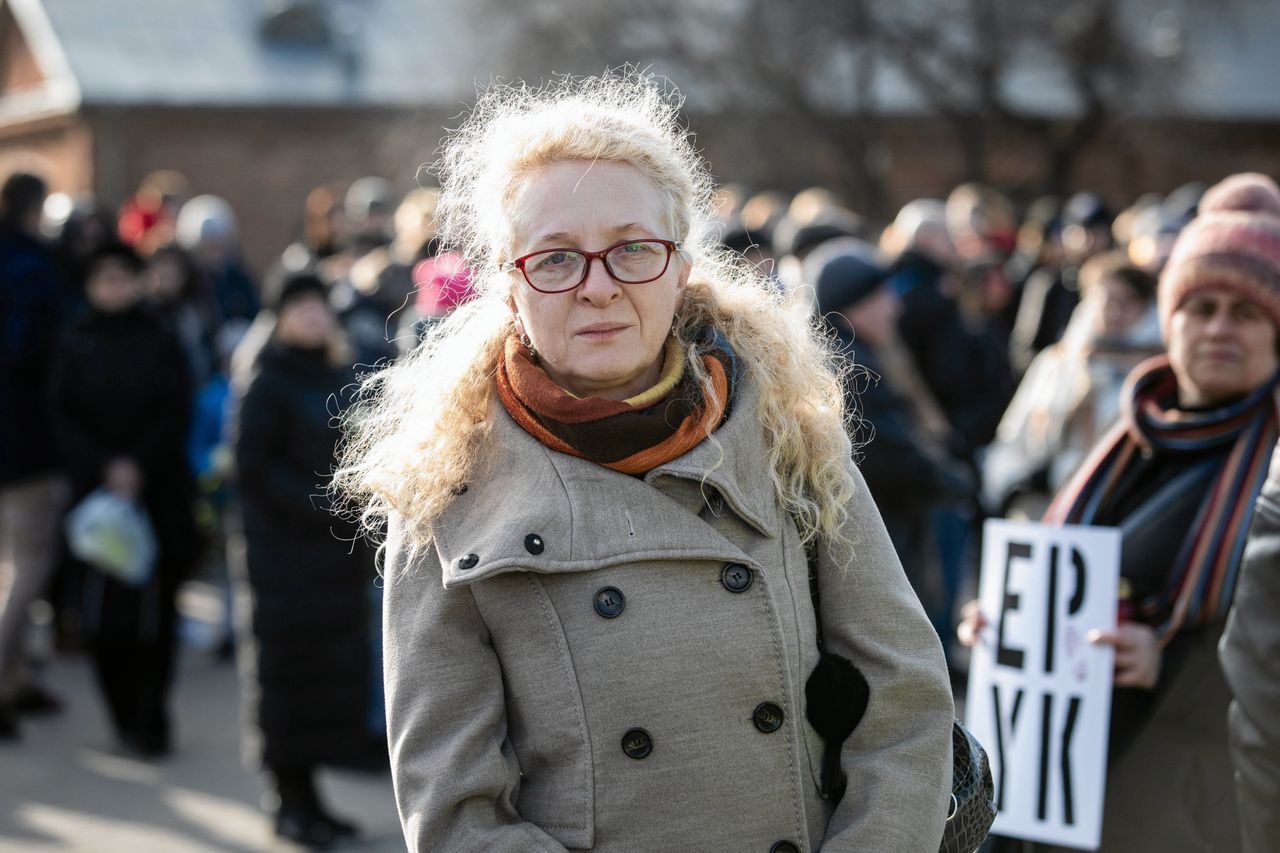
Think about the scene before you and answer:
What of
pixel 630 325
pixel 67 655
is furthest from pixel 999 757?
pixel 67 655

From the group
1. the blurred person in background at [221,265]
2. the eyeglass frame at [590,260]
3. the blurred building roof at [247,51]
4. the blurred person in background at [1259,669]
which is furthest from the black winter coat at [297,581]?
the blurred building roof at [247,51]

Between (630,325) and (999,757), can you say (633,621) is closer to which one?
(630,325)

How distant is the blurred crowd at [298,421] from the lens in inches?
229

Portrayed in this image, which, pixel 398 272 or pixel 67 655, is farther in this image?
pixel 67 655

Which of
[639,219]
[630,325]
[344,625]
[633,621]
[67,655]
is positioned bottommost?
[67,655]

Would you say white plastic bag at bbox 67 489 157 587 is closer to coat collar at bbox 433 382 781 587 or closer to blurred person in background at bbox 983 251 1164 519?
blurred person in background at bbox 983 251 1164 519

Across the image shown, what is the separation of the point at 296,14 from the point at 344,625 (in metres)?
30.3

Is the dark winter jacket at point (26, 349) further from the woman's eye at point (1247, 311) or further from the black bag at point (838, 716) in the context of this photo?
the black bag at point (838, 716)

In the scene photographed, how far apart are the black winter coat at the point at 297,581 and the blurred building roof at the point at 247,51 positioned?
1013 inches

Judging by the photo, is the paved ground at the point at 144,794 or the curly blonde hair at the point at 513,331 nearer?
the curly blonde hair at the point at 513,331

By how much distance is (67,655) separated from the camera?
28.7 feet

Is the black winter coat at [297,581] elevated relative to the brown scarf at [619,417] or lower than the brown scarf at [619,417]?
lower

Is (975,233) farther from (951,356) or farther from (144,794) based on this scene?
(144,794)

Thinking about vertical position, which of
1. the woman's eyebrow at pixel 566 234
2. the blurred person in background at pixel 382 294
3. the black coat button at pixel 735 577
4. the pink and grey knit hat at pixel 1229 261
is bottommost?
the black coat button at pixel 735 577
